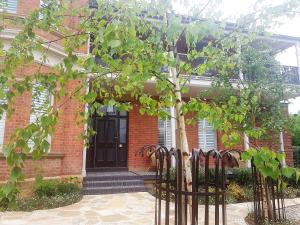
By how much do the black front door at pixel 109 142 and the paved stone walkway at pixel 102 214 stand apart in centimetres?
334

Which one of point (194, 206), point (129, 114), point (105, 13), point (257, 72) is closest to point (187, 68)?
point (105, 13)

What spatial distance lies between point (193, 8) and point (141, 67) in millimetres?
980

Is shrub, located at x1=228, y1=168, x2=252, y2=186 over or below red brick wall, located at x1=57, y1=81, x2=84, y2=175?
below

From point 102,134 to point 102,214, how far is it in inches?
212

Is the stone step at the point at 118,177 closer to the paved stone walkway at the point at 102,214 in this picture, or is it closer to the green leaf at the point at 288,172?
the paved stone walkway at the point at 102,214

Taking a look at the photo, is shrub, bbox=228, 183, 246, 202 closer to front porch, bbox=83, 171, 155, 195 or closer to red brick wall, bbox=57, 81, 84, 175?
front porch, bbox=83, 171, 155, 195

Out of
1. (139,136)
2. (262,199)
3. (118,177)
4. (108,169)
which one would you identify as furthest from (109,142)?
(262,199)

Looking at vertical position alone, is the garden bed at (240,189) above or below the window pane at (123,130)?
below

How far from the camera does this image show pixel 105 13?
3.06 m

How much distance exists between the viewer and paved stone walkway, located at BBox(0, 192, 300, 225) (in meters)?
5.71

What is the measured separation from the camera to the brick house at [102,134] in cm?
806

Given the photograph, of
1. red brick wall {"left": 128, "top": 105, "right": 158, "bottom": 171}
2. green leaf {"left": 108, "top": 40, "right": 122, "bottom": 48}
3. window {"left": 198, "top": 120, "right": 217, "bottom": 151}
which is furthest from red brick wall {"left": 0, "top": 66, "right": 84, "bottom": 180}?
green leaf {"left": 108, "top": 40, "right": 122, "bottom": 48}

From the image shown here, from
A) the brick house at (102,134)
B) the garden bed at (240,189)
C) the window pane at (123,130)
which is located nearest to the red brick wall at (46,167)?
the brick house at (102,134)

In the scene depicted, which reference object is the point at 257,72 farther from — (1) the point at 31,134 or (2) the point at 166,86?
(1) the point at 31,134
